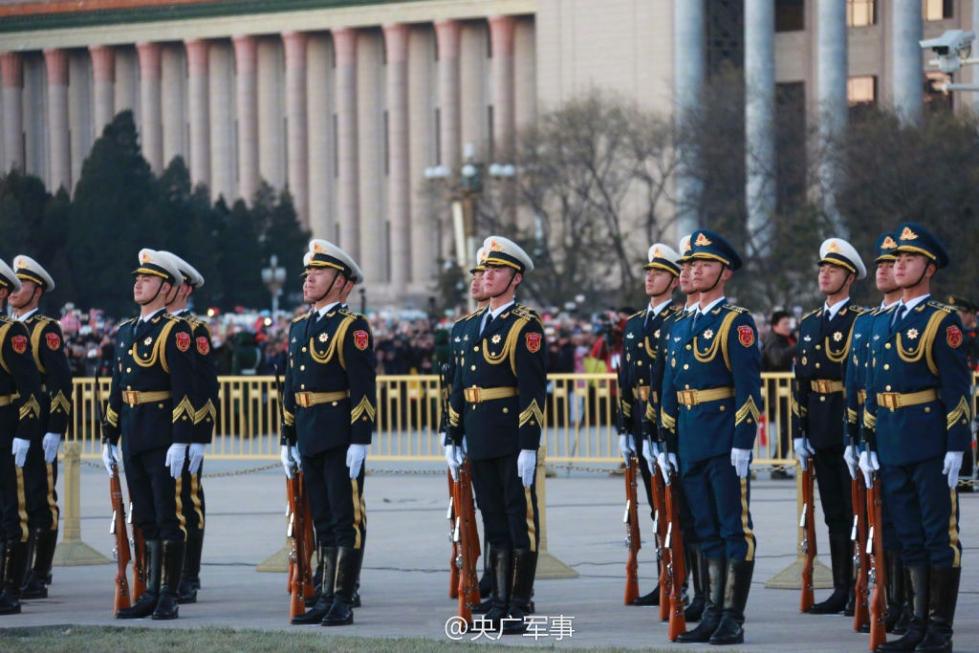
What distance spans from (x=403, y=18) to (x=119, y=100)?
12.8 metres

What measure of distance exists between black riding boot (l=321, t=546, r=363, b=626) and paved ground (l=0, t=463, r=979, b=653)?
0.12 m

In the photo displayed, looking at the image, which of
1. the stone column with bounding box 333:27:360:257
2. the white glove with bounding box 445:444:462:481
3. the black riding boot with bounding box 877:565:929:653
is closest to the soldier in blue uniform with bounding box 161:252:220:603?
the white glove with bounding box 445:444:462:481

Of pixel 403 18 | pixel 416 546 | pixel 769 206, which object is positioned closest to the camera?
pixel 416 546

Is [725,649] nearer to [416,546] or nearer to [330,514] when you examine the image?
[330,514]

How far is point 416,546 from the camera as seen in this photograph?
1722 cm

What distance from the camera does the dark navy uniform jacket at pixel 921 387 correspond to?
35.8ft

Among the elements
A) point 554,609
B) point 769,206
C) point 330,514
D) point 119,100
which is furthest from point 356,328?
point 119,100

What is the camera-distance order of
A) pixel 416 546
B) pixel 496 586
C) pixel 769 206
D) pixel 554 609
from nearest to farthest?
pixel 496 586 → pixel 554 609 → pixel 416 546 → pixel 769 206

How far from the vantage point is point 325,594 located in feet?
40.9

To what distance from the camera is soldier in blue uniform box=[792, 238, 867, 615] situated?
12.6 meters

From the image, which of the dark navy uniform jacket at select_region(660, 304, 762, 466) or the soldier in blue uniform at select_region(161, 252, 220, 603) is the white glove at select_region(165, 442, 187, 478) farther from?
the dark navy uniform jacket at select_region(660, 304, 762, 466)

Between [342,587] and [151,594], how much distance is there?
4.45 ft

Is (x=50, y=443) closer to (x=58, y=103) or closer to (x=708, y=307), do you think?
(x=708, y=307)

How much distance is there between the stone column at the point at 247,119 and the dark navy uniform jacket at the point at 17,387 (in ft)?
235
